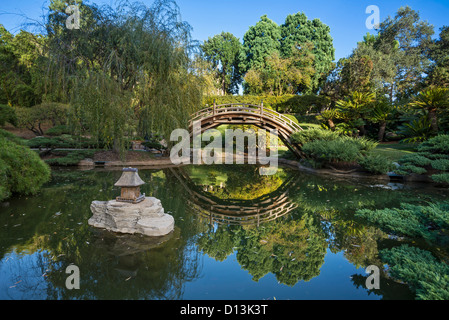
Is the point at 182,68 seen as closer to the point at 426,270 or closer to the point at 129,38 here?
the point at 129,38

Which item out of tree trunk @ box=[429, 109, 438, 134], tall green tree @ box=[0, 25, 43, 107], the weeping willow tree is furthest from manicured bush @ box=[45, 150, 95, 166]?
tree trunk @ box=[429, 109, 438, 134]

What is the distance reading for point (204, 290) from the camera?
3.00 meters

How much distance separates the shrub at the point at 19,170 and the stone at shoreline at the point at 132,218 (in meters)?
2.52

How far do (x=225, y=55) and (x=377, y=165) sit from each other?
28418 mm

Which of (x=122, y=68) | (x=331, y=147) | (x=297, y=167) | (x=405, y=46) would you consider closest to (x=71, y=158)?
(x=122, y=68)

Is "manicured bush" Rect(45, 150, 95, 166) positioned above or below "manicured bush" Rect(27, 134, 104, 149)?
below

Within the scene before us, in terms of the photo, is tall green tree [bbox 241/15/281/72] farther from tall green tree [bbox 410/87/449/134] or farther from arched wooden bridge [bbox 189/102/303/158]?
tall green tree [bbox 410/87/449/134]

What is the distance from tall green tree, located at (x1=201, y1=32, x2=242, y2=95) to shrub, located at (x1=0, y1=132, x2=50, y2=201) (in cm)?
2938

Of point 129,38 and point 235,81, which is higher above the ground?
point 235,81

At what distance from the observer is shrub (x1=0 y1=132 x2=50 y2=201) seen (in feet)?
19.0

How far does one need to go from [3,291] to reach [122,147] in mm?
8809

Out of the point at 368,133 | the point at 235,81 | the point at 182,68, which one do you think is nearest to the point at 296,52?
the point at 235,81

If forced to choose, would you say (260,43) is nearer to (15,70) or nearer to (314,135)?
(314,135)
